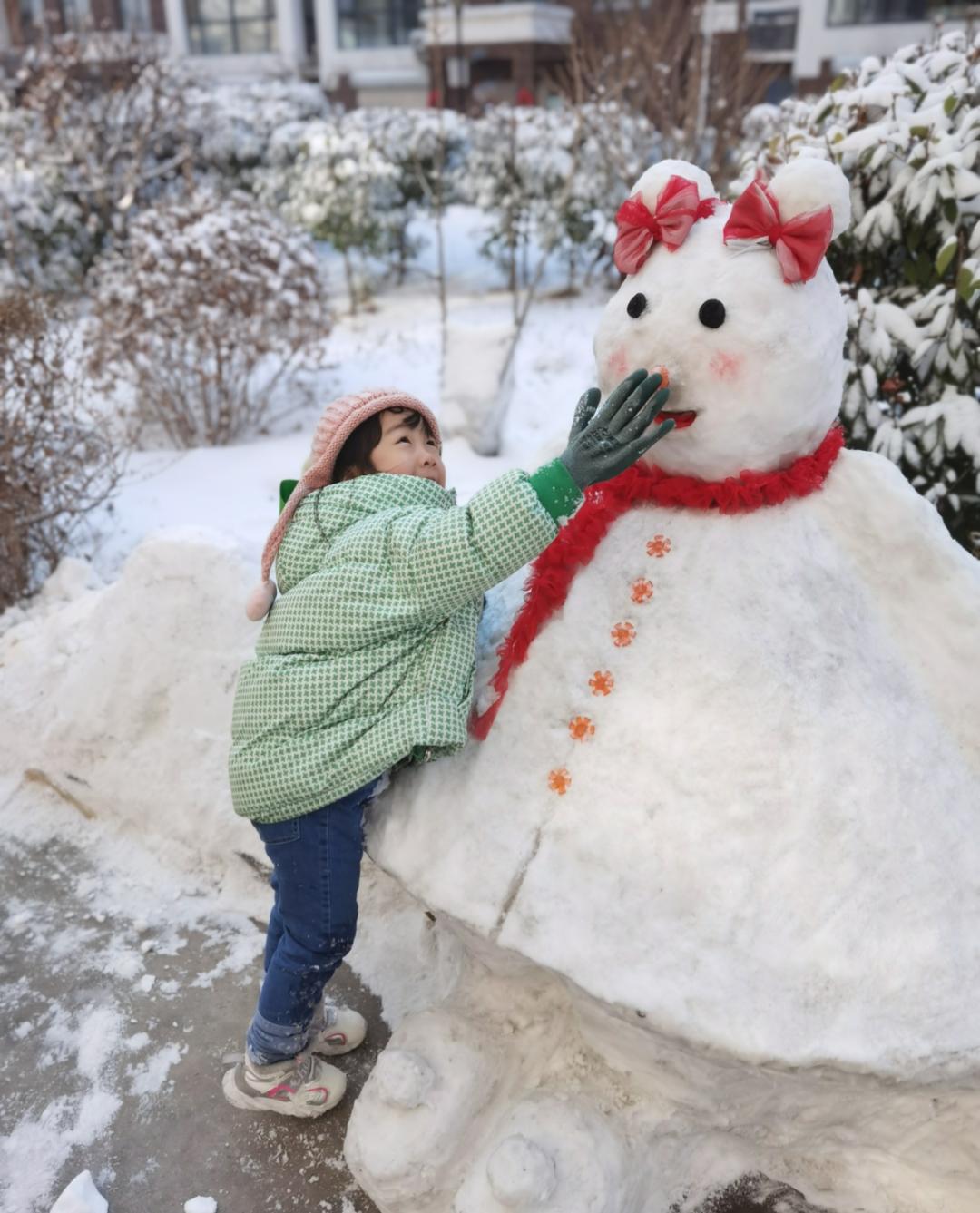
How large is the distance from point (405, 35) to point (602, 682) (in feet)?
70.1

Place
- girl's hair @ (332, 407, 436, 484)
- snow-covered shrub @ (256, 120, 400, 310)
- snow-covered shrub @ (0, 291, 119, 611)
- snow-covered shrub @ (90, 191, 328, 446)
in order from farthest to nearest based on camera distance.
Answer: snow-covered shrub @ (256, 120, 400, 310), snow-covered shrub @ (90, 191, 328, 446), snow-covered shrub @ (0, 291, 119, 611), girl's hair @ (332, 407, 436, 484)

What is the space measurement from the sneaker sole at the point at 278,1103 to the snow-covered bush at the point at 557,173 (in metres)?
7.76

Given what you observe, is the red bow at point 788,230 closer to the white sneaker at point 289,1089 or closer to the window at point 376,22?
the white sneaker at point 289,1089

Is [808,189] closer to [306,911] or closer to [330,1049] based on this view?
[306,911]

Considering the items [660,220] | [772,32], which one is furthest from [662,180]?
[772,32]

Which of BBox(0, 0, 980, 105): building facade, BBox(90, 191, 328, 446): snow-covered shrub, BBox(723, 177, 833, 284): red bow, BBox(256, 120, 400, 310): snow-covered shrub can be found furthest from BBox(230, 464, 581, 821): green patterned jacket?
BBox(0, 0, 980, 105): building facade

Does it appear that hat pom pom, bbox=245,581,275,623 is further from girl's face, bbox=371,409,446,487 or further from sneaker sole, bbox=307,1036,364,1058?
sneaker sole, bbox=307,1036,364,1058

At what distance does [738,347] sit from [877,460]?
1.23 ft

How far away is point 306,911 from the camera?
1.93m

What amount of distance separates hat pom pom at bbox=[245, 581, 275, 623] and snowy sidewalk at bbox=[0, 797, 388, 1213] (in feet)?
3.31

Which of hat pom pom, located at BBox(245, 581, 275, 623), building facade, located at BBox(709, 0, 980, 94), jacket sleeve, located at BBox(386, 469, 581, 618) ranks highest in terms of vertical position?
building facade, located at BBox(709, 0, 980, 94)

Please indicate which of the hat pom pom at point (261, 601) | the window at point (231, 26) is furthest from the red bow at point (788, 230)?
the window at point (231, 26)

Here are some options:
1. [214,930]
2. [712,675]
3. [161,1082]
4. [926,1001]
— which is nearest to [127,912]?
[214,930]

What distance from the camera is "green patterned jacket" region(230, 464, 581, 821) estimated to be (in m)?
1.66
